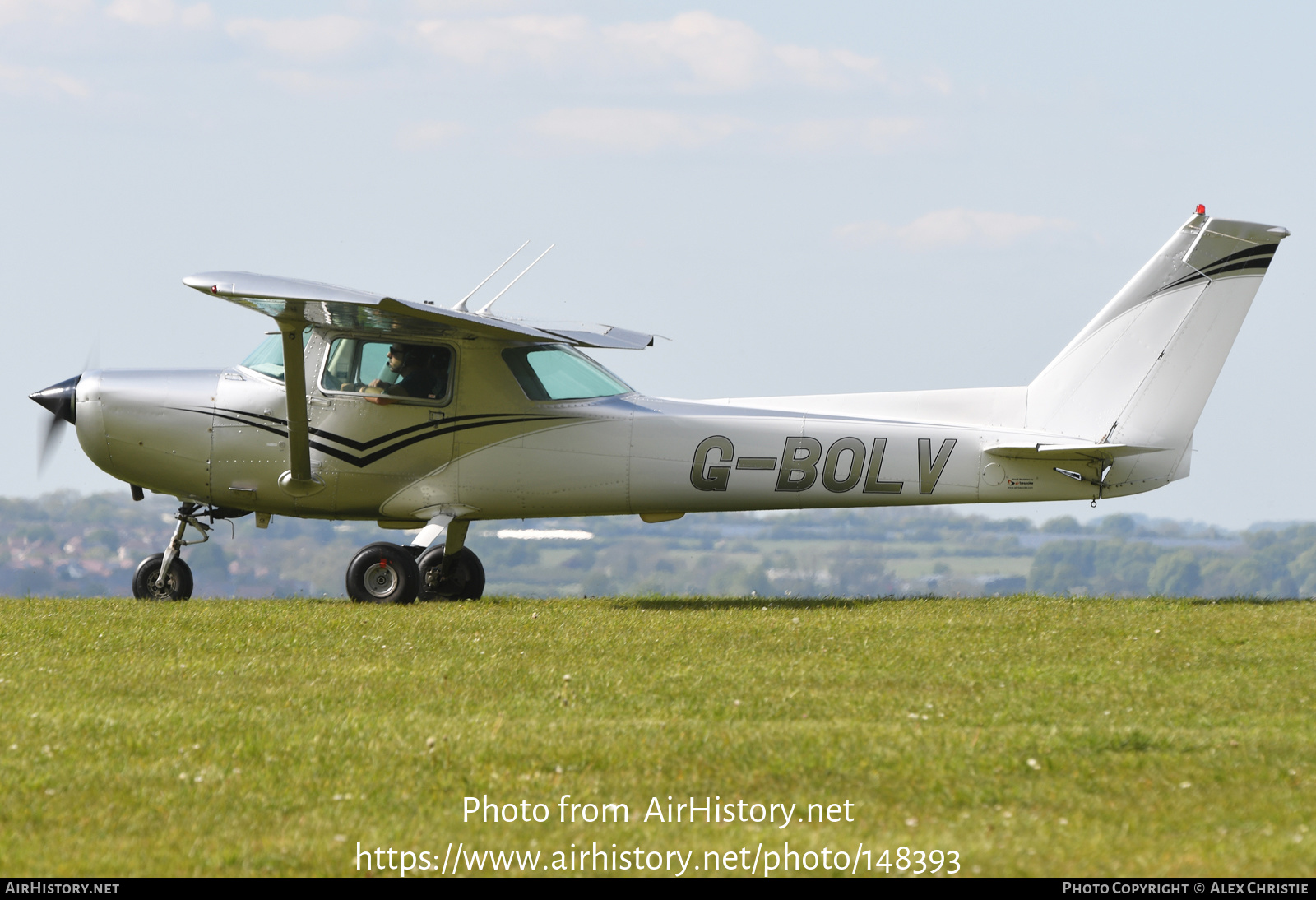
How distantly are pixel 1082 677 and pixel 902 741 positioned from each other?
240 centimetres

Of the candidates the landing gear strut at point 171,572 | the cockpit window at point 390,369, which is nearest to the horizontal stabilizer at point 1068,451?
the cockpit window at point 390,369

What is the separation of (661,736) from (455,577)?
748 cm

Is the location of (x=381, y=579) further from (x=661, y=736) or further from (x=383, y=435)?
(x=661, y=736)

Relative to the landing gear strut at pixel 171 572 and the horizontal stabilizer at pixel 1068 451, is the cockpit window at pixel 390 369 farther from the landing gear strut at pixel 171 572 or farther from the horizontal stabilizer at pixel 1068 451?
the horizontal stabilizer at pixel 1068 451

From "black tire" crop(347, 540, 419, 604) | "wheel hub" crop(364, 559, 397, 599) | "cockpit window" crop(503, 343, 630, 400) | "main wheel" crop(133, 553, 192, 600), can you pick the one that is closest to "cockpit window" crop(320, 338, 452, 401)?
"cockpit window" crop(503, 343, 630, 400)

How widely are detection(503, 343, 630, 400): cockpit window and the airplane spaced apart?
0.02 metres

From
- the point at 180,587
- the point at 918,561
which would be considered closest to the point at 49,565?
the point at 918,561

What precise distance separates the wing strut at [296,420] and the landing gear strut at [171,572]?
1.29 m

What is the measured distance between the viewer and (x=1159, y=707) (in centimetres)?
827

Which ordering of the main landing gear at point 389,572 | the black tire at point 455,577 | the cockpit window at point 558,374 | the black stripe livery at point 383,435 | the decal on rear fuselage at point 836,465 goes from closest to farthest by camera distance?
the main landing gear at point 389,572 → the decal on rear fuselage at point 836,465 → the black stripe livery at point 383,435 → the cockpit window at point 558,374 → the black tire at point 455,577

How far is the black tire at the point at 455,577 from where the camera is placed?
569 inches

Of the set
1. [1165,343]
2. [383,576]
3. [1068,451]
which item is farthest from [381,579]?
[1165,343]

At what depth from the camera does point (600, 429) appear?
13742mm

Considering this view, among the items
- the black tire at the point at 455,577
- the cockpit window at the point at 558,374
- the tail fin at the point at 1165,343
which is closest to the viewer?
the tail fin at the point at 1165,343
